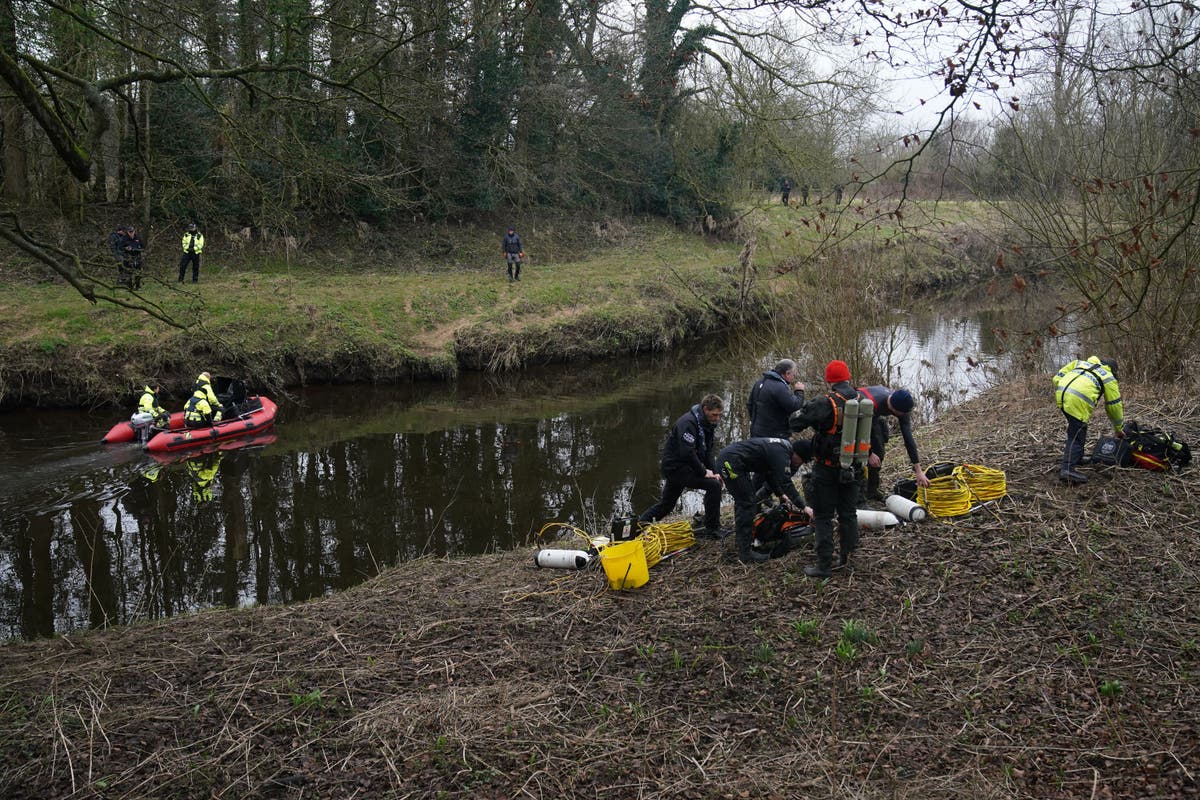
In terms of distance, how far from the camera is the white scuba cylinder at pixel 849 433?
6.36 m

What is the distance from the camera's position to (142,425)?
578 inches

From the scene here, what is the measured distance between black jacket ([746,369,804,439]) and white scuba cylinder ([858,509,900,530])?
1.19 meters

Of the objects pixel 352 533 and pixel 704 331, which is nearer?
pixel 352 533

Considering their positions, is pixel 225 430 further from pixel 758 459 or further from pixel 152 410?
pixel 758 459

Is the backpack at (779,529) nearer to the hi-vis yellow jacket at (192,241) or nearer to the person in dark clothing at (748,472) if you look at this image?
the person in dark clothing at (748,472)

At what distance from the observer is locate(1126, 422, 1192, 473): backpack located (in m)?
7.94

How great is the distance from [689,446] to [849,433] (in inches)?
74.5

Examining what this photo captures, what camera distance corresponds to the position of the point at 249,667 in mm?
6074

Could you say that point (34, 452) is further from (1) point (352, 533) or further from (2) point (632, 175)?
(2) point (632, 175)

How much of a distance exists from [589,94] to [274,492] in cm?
1902

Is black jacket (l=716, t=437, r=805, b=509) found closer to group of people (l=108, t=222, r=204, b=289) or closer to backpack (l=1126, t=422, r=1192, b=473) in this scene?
backpack (l=1126, t=422, r=1192, b=473)

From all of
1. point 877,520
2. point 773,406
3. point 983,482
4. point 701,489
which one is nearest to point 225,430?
point 701,489

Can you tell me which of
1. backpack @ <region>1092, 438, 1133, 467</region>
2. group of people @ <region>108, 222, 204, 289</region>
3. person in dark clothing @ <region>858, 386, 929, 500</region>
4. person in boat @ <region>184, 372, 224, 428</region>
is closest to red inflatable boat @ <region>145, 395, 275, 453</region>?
person in boat @ <region>184, 372, 224, 428</region>

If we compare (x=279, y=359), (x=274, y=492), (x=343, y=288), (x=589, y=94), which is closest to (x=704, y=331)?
(x=589, y=94)
